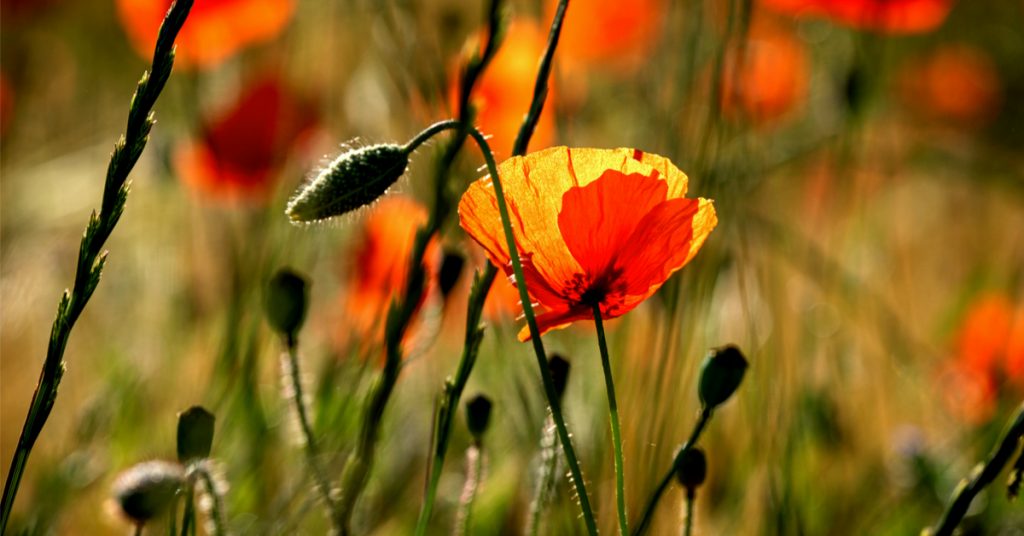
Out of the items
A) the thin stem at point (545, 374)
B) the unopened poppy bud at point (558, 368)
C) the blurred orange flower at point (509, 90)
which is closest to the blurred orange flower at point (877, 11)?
the blurred orange flower at point (509, 90)

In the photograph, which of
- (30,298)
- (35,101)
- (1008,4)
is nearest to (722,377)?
(30,298)

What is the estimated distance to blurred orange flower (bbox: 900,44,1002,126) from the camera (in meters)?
4.06

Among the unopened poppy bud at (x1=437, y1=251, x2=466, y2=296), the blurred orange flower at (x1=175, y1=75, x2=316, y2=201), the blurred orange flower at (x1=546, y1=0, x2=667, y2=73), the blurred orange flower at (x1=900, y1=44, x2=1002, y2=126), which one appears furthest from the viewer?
the blurred orange flower at (x1=900, y1=44, x2=1002, y2=126)

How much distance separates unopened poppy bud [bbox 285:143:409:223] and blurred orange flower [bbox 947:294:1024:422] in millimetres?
1145

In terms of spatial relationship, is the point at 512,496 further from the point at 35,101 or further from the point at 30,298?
the point at 35,101

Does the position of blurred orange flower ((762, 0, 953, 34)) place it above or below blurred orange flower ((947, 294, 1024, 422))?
above

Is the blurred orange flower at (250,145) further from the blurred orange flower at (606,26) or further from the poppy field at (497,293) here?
the blurred orange flower at (606,26)

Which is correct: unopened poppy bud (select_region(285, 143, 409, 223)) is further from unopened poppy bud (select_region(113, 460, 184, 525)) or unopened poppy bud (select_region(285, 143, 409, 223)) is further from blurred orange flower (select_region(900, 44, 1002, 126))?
blurred orange flower (select_region(900, 44, 1002, 126))

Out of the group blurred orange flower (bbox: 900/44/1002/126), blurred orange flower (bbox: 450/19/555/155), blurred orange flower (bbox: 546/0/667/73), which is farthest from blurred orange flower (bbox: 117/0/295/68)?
blurred orange flower (bbox: 900/44/1002/126)

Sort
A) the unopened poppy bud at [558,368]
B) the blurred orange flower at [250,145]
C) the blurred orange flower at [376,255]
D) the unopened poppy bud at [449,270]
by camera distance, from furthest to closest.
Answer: the blurred orange flower at [250,145] → the blurred orange flower at [376,255] → the unopened poppy bud at [449,270] → the unopened poppy bud at [558,368]

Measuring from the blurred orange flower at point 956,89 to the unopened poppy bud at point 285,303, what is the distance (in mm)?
3409

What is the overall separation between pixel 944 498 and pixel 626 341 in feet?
1.33

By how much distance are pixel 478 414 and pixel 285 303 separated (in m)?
0.17

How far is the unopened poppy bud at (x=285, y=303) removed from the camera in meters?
0.98
